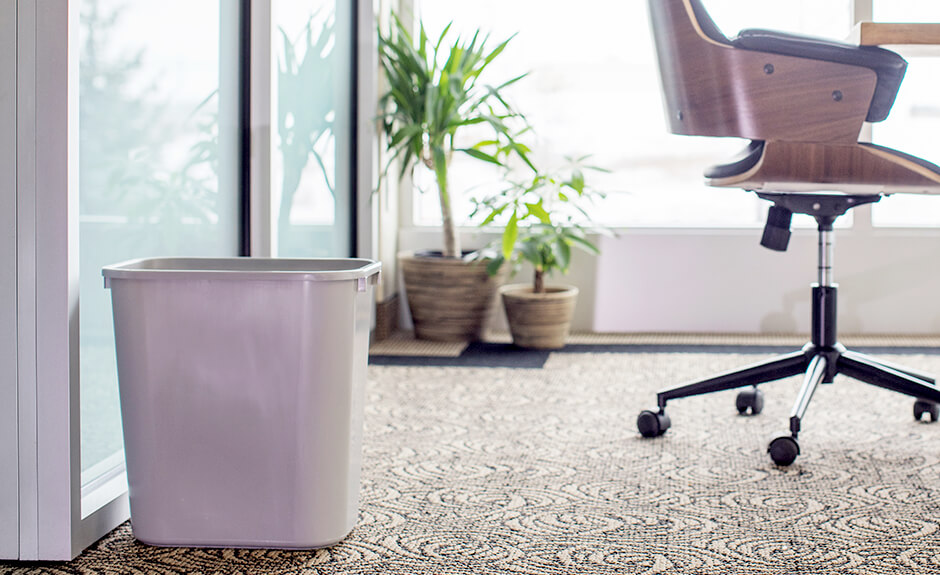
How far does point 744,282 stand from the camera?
332 cm

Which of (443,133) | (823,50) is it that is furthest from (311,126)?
(823,50)

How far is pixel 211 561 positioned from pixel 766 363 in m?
1.17

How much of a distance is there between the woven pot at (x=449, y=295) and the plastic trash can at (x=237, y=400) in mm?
1756

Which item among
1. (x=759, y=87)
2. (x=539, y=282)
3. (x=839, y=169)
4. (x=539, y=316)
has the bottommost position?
(x=539, y=316)

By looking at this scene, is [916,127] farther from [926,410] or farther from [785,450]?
[785,450]

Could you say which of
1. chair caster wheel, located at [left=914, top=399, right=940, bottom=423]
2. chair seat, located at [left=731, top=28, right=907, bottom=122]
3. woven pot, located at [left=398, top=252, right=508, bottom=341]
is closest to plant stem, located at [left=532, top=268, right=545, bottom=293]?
woven pot, located at [left=398, top=252, right=508, bottom=341]

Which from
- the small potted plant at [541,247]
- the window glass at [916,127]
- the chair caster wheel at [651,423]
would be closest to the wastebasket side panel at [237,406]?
the chair caster wheel at [651,423]

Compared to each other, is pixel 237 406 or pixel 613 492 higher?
pixel 237 406

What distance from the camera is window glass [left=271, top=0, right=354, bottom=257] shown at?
2229 millimetres

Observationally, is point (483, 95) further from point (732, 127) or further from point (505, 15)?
point (732, 127)

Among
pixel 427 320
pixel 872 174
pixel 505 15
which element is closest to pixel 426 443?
pixel 872 174

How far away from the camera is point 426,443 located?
1875mm

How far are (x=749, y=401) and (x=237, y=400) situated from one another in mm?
1241

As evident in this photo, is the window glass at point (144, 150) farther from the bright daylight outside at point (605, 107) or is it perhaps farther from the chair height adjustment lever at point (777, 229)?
the bright daylight outside at point (605, 107)
